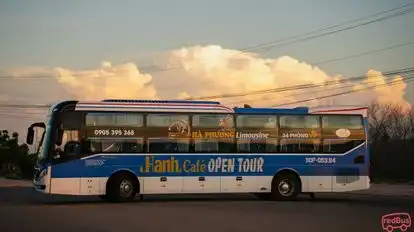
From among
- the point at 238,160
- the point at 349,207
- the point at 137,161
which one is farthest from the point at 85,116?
the point at 349,207

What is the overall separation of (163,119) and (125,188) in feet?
8.79

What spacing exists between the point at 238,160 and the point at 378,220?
22.8 ft

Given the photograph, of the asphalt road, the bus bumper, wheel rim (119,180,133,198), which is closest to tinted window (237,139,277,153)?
the asphalt road

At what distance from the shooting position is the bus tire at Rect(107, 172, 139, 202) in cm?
1958

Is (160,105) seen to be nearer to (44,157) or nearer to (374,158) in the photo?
(44,157)

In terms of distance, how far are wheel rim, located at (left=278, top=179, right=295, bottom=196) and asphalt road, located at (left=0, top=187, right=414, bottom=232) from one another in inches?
65.0

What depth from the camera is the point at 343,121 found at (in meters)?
22.0

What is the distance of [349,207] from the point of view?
1848 cm

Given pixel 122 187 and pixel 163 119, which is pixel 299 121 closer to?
pixel 163 119

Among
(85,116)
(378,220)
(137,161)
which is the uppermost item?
(85,116)

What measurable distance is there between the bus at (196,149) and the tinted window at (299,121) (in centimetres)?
4

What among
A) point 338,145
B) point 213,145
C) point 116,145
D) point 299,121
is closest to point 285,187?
point 299,121

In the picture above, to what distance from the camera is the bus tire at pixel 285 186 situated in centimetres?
2116

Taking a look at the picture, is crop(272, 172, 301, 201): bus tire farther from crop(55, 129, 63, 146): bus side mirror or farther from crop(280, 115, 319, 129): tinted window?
crop(55, 129, 63, 146): bus side mirror
